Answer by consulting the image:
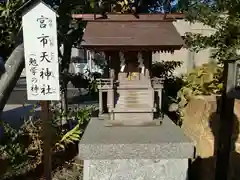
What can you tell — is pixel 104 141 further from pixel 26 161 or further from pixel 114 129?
pixel 26 161

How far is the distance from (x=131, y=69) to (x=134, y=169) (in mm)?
1237

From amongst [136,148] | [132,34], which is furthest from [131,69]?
[136,148]

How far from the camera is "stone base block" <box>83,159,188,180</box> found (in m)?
2.80

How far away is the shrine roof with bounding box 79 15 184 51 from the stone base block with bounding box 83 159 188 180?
1249 millimetres

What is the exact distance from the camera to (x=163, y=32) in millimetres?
2900

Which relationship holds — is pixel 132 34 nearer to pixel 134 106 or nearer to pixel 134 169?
pixel 134 106

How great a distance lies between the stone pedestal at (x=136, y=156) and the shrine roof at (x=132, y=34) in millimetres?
1017

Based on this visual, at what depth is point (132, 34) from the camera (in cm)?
286

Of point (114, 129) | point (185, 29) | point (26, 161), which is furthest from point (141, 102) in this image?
point (185, 29)

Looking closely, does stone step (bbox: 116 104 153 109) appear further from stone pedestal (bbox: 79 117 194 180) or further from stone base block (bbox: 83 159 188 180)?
stone base block (bbox: 83 159 188 180)

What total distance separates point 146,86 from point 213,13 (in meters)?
1.47

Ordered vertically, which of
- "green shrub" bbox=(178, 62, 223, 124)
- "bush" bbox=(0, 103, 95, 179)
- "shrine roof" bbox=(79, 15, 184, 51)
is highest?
"shrine roof" bbox=(79, 15, 184, 51)

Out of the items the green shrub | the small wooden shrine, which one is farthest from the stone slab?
the green shrub

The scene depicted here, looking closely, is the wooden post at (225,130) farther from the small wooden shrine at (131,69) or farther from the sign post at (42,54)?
the sign post at (42,54)
